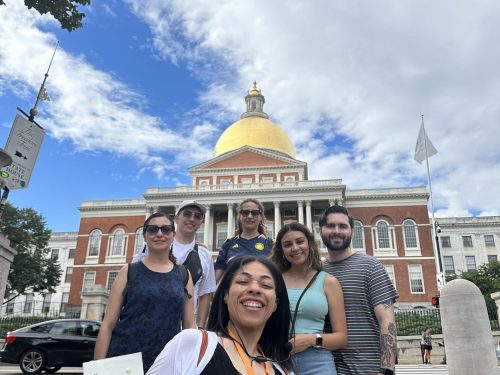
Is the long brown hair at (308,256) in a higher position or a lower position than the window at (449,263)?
lower

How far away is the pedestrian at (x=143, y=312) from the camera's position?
10.4ft

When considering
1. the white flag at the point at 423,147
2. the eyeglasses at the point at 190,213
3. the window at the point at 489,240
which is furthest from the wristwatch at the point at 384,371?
the window at the point at 489,240

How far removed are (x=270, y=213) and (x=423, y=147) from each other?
22891 mm

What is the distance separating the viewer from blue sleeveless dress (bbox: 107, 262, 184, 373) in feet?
10.3

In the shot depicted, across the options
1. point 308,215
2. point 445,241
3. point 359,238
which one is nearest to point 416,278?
point 359,238

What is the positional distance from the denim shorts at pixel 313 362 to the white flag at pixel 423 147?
2418 cm

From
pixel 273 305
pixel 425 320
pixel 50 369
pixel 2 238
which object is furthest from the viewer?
pixel 425 320

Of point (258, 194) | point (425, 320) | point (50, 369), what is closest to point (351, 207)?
point (258, 194)

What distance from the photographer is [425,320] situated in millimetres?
21734

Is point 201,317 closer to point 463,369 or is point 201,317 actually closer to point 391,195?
point 463,369

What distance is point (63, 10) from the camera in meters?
7.24

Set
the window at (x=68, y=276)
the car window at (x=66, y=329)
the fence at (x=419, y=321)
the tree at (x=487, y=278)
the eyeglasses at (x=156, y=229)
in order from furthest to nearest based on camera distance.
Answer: the window at (x=68, y=276)
the tree at (x=487, y=278)
the fence at (x=419, y=321)
the car window at (x=66, y=329)
the eyeglasses at (x=156, y=229)

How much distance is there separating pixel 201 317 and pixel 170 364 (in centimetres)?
270

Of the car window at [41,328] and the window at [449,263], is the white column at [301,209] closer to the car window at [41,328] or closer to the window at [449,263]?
the window at [449,263]
